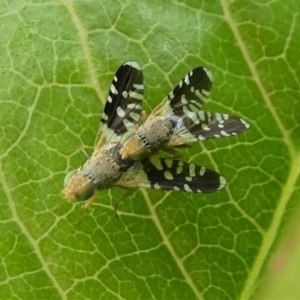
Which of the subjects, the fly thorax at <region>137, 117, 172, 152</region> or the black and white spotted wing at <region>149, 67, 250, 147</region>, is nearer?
the black and white spotted wing at <region>149, 67, 250, 147</region>

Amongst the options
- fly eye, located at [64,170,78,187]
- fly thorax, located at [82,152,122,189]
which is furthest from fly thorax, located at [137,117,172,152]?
fly eye, located at [64,170,78,187]

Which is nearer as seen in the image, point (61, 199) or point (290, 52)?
point (290, 52)

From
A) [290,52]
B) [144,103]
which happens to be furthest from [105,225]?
[290,52]

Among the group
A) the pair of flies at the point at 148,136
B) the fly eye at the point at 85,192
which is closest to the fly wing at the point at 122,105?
the pair of flies at the point at 148,136

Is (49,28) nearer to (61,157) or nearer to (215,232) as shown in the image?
(61,157)

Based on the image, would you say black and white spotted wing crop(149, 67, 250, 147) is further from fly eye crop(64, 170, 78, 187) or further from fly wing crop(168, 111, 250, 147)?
fly eye crop(64, 170, 78, 187)

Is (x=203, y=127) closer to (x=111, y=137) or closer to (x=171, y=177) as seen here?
(x=171, y=177)
